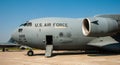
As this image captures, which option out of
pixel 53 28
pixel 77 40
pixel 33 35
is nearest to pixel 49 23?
pixel 53 28

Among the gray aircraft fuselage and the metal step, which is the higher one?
the gray aircraft fuselage

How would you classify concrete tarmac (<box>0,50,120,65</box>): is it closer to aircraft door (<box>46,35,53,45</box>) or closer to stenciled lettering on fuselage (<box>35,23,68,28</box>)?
aircraft door (<box>46,35,53,45</box>)

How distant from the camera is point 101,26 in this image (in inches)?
696

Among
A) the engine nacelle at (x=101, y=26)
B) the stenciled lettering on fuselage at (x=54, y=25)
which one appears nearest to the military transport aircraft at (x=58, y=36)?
→ the stenciled lettering on fuselage at (x=54, y=25)

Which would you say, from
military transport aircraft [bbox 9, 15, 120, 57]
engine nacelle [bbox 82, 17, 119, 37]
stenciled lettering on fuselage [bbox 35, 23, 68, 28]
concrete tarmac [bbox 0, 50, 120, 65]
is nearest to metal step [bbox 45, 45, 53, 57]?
military transport aircraft [bbox 9, 15, 120, 57]

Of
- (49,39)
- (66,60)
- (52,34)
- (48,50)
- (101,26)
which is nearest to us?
(66,60)

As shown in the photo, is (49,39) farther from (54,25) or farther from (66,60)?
(66,60)

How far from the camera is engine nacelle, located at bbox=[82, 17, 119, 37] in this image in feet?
57.6

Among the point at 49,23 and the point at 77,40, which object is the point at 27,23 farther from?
the point at 77,40

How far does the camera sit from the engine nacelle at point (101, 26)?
17.6 meters

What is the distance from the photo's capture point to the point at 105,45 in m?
20.4

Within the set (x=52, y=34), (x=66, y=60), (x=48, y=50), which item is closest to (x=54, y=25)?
(x=52, y=34)

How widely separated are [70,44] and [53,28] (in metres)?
2.35

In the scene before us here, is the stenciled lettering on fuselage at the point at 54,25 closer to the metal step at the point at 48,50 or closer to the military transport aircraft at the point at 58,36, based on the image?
the military transport aircraft at the point at 58,36
